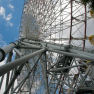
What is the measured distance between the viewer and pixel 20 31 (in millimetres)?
21828

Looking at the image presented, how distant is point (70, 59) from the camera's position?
868cm

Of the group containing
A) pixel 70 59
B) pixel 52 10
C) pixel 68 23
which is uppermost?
pixel 52 10

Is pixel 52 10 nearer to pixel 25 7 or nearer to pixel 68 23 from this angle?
pixel 68 23

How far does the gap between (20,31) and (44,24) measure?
8.98m

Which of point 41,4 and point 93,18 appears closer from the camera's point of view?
point 93,18

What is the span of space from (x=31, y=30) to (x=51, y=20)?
3894 millimetres

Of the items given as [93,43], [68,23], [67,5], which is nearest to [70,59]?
[68,23]

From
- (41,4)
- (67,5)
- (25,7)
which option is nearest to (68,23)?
(67,5)

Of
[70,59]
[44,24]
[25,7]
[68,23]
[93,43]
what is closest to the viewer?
[70,59]

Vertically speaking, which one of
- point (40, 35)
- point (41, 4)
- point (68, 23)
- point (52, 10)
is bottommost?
point (40, 35)

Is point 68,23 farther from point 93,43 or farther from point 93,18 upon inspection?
point 93,43

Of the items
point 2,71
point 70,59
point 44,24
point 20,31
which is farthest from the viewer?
point 20,31

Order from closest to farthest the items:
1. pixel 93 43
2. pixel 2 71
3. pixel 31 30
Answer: pixel 2 71 → pixel 93 43 → pixel 31 30

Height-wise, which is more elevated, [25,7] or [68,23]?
[25,7]
